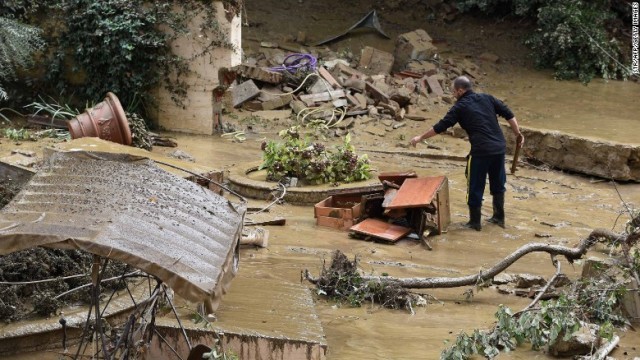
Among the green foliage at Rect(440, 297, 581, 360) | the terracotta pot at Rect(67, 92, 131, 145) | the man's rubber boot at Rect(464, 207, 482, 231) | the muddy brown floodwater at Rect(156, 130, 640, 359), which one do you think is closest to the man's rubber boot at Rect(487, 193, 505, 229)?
the muddy brown floodwater at Rect(156, 130, 640, 359)

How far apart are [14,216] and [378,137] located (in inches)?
441

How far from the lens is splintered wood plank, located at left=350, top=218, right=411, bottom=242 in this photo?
30.9ft

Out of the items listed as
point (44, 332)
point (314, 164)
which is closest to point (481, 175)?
point (314, 164)

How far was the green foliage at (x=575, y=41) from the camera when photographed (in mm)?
19375

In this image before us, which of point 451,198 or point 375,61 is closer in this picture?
point 451,198

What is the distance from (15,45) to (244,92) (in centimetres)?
434

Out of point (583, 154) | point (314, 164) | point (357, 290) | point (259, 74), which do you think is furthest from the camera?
point (259, 74)

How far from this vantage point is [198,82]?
14.3 m

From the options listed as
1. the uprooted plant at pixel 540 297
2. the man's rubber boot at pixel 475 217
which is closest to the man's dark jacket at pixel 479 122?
the man's rubber boot at pixel 475 217

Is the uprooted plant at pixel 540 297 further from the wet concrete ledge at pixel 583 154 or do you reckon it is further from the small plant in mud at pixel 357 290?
the wet concrete ledge at pixel 583 154

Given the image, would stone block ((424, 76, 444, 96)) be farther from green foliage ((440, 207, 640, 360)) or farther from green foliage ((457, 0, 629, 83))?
green foliage ((440, 207, 640, 360))

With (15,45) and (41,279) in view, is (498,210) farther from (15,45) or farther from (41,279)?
(15,45)

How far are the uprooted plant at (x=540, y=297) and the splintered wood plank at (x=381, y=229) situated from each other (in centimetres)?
174

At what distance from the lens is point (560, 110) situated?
17672mm
